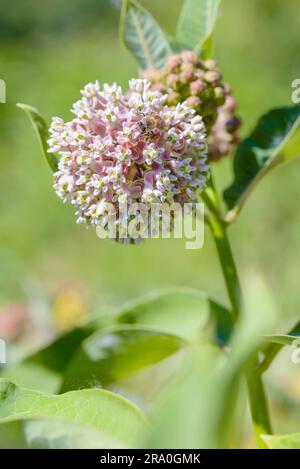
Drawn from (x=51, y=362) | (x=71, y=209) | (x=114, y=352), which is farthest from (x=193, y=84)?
(x=71, y=209)

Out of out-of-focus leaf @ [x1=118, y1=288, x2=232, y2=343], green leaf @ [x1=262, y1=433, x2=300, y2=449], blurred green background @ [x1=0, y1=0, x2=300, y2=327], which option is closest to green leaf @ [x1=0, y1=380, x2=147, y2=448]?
green leaf @ [x1=262, y1=433, x2=300, y2=449]

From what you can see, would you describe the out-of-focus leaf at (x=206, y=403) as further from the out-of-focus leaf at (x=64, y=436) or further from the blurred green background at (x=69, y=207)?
the blurred green background at (x=69, y=207)

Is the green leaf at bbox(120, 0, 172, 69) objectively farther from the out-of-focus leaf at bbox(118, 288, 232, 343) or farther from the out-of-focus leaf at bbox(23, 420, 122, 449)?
the out-of-focus leaf at bbox(23, 420, 122, 449)

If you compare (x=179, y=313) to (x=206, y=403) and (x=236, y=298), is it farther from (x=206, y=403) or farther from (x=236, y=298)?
(x=206, y=403)

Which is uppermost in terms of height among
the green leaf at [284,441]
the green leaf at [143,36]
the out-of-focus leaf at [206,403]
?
the green leaf at [143,36]

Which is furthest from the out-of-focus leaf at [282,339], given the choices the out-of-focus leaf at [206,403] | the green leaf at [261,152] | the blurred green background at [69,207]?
the blurred green background at [69,207]

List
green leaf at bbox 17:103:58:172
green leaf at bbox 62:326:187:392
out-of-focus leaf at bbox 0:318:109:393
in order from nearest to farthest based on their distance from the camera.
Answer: green leaf at bbox 17:103:58:172 → green leaf at bbox 62:326:187:392 → out-of-focus leaf at bbox 0:318:109:393
